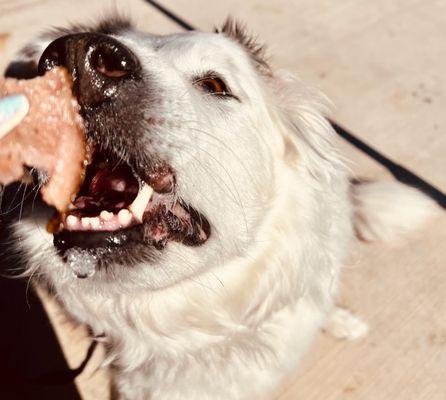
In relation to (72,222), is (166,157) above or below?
above

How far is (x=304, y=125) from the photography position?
2.29 meters

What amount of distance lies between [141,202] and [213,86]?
A: 0.64 metres

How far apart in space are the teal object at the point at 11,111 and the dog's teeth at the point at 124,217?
403mm

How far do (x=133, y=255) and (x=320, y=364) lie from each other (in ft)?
5.09

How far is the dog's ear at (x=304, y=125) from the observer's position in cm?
219

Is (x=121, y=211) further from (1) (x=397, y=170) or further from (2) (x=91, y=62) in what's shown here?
(1) (x=397, y=170)

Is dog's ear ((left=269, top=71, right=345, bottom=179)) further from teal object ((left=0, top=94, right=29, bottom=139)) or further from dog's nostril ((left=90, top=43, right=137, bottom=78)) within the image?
teal object ((left=0, top=94, right=29, bottom=139))

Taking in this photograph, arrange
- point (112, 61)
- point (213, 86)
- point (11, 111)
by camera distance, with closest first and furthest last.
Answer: point (11, 111)
point (112, 61)
point (213, 86)

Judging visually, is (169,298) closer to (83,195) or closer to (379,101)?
(83,195)

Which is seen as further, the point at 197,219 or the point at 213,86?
the point at 213,86

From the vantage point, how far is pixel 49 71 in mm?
1379

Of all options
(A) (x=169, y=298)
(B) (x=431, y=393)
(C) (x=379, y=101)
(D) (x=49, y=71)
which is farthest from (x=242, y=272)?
(C) (x=379, y=101)

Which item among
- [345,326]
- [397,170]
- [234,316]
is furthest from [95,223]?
[397,170]

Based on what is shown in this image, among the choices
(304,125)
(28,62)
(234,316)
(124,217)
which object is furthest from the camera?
(28,62)
